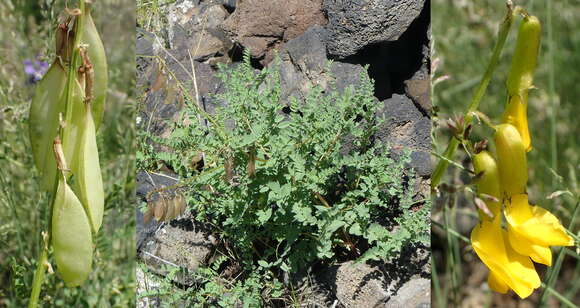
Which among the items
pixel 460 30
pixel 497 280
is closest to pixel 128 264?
pixel 460 30

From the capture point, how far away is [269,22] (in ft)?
3.00

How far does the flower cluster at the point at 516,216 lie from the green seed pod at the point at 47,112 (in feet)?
1.22

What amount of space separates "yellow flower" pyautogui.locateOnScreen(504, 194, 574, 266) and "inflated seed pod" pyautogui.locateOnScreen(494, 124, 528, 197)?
0.08 feet

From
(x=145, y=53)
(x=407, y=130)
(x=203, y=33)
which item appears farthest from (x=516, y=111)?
(x=145, y=53)

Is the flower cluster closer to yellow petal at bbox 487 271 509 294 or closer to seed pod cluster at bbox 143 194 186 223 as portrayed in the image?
yellow petal at bbox 487 271 509 294

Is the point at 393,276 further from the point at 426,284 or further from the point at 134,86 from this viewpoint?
the point at 134,86

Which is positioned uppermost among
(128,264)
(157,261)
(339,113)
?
(339,113)

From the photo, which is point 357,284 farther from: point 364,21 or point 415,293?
point 364,21

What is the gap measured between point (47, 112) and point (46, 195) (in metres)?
0.60

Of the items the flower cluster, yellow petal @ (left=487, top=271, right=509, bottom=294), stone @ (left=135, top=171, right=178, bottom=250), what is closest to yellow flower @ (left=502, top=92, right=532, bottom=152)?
the flower cluster

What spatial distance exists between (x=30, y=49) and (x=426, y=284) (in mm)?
954

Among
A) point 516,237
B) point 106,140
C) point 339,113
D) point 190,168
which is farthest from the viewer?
point 106,140

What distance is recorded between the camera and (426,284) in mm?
864

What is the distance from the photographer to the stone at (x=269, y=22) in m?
0.88
